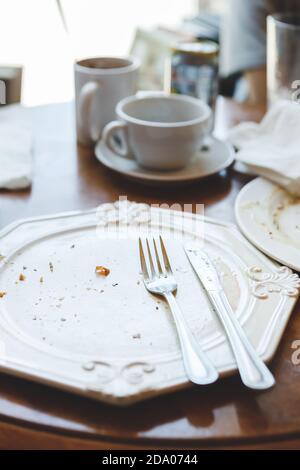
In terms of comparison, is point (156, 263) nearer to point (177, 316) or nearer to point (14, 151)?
point (177, 316)

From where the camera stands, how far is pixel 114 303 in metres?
0.53

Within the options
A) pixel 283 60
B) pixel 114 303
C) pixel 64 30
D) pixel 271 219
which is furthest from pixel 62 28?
pixel 114 303

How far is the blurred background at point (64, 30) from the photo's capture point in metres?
2.54

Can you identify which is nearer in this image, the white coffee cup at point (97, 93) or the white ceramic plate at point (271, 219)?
the white ceramic plate at point (271, 219)

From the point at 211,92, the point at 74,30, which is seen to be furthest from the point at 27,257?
the point at 74,30

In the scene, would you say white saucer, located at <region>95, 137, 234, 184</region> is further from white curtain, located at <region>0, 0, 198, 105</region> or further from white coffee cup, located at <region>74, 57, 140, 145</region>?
white curtain, located at <region>0, 0, 198, 105</region>

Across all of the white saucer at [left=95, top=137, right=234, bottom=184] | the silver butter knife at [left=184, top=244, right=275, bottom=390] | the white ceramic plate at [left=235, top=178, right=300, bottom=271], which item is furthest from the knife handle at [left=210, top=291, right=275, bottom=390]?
the white saucer at [left=95, top=137, right=234, bottom=184]

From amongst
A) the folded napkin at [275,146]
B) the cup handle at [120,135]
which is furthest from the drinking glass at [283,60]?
the cup handle at [120,135]

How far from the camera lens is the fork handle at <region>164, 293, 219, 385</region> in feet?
1.41

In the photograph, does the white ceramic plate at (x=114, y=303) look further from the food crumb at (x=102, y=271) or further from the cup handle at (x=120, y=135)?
the cup handle at (x=120, y=135)

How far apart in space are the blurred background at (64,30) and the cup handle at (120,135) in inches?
63.5

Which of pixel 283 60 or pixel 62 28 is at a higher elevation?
pixel 283 60

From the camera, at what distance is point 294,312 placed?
0.54 metres

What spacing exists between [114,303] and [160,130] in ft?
1.03
